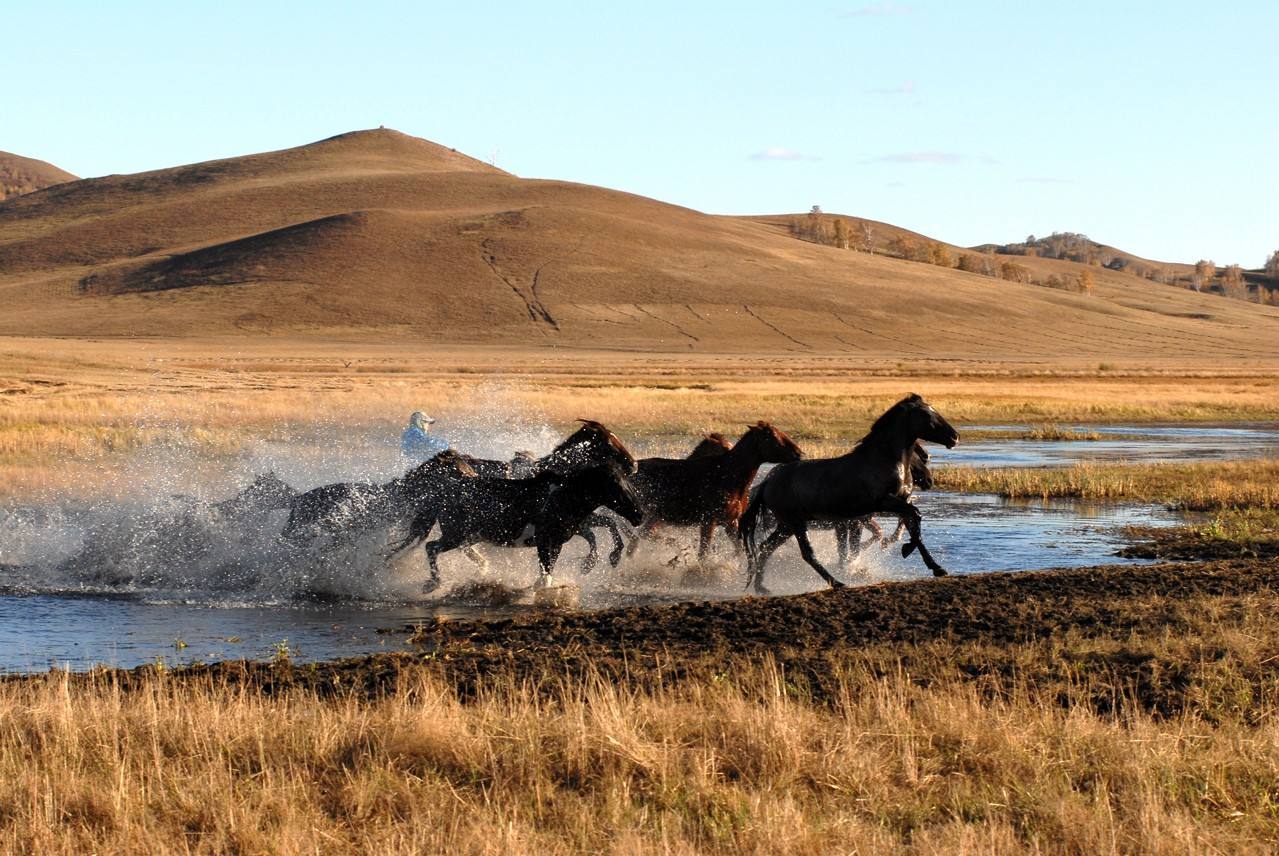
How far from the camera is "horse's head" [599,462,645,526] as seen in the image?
1306 cm

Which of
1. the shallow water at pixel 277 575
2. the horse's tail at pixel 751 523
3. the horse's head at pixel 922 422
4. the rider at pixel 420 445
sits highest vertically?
the horse's head at pixel 922 422

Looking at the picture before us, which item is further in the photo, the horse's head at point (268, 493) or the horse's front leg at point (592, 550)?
the horse's head at point (268, 493)

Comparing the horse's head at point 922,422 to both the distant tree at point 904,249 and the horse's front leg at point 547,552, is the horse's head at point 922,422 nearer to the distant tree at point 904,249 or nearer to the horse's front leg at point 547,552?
the horse's front leg at point 547,552

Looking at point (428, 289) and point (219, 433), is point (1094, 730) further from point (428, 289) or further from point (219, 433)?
point (428, 289)

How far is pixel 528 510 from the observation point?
13555 millimetres

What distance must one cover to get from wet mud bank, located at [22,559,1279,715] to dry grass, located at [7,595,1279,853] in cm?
32

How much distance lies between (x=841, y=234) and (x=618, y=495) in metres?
179

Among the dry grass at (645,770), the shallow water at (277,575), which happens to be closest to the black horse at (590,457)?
the shallow water at (277,575)

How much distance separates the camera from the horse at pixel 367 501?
13906mm

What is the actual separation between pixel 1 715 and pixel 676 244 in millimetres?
136483

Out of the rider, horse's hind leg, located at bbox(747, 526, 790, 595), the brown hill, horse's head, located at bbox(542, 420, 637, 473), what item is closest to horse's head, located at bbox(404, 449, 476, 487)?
horse's head, located at bbox(542, 420, 637, 473)

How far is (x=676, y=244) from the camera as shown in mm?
142125

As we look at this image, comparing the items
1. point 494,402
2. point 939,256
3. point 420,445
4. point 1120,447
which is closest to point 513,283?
point 939,256

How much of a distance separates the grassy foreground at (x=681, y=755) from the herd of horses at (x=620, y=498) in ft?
13.5
